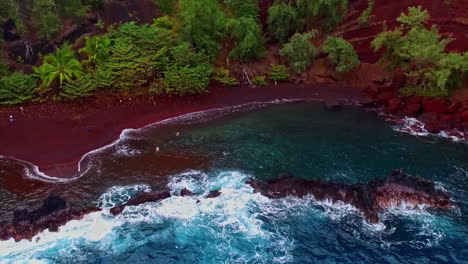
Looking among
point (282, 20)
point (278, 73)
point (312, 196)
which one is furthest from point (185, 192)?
point (282, 20)

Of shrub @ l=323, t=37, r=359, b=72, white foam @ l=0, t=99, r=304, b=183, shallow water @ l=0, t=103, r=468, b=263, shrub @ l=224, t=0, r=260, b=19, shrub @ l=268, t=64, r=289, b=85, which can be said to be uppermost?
shrub @ l=224, t=0, r=260, b=19

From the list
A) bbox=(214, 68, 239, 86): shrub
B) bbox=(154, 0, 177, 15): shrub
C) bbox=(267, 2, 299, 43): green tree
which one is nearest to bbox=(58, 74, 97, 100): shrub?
bbox=(214, 68, 239, 86): shrub

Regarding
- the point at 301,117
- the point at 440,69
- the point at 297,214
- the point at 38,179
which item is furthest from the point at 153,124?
the point at 440,69

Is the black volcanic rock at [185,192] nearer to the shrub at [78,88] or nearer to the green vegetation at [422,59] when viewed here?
the shrub at [78,88]

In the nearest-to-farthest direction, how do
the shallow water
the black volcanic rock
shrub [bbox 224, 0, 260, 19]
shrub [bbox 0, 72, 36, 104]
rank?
the shallow water < the black volcanic rock < shrub [bbox 0, 72, 36, 104] < shrub [bbox 224, 0, 260, 19]

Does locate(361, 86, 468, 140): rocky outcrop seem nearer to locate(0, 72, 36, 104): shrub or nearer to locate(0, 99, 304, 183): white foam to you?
locate(0, 99, 304, 183): white foam

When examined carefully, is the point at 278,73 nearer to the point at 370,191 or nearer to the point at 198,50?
the point at 198,50

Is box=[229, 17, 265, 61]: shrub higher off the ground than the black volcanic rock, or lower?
higher
